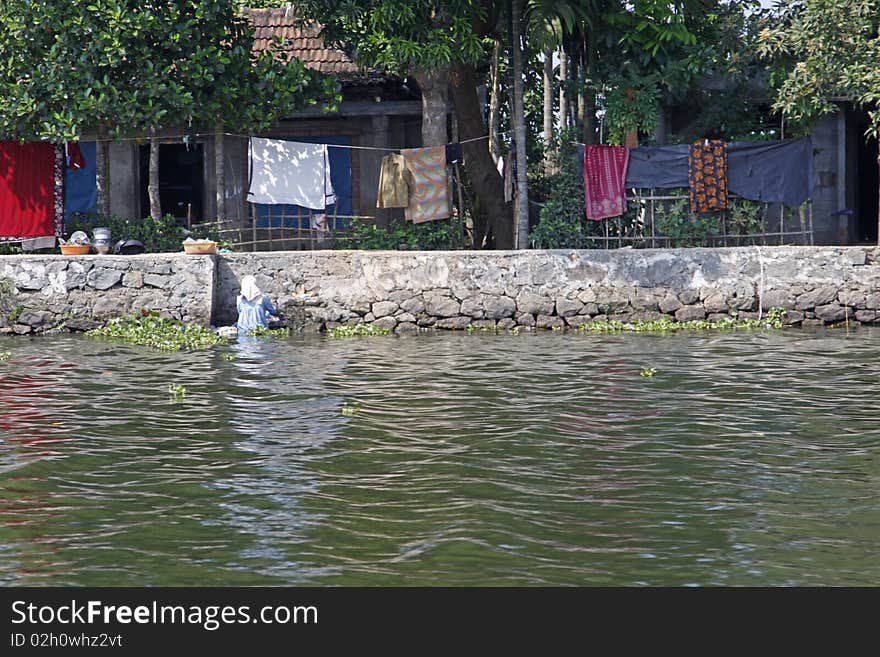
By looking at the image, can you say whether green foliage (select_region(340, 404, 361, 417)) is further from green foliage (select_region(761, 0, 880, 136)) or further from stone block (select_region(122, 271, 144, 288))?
green foliage (select_region(761, 0, 880, 136))

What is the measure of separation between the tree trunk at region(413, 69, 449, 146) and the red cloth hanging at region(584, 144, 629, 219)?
2.49 m

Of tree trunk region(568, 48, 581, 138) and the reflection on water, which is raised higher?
tree trunk region(568, 48, 581, 138)

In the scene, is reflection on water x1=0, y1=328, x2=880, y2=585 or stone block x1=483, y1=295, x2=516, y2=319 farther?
stone block x1=483, y1=295, x2=516, y2=319

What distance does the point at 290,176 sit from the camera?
63.1 ft

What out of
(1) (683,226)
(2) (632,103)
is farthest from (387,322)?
(2) (632,103)

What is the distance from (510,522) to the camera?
698cm

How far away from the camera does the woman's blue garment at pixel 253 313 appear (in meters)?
16.7

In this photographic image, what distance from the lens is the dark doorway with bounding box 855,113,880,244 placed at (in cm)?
2248

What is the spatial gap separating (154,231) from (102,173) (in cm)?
214

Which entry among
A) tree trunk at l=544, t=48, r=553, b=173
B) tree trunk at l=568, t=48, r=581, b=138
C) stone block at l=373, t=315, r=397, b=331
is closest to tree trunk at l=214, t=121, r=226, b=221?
stone block at l=373, t=315, r=397, b=331

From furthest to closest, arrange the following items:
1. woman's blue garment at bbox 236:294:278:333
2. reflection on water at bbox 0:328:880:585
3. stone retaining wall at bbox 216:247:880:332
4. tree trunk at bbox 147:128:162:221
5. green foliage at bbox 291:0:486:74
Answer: tree trunk at bbox 147:128:162:221 → green foliage at bbox 291:0:486:74 → stone retaining wall at bbox 216:247:880:332 → woman's blue garment at bbox 236:294:278:333 → reflection on water at bbox 0:328:880:585

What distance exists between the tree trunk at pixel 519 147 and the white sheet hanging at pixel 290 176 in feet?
10.2

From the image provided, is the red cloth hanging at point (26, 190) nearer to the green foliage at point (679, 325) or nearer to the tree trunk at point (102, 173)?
the tree trunk at point (102, 173)
